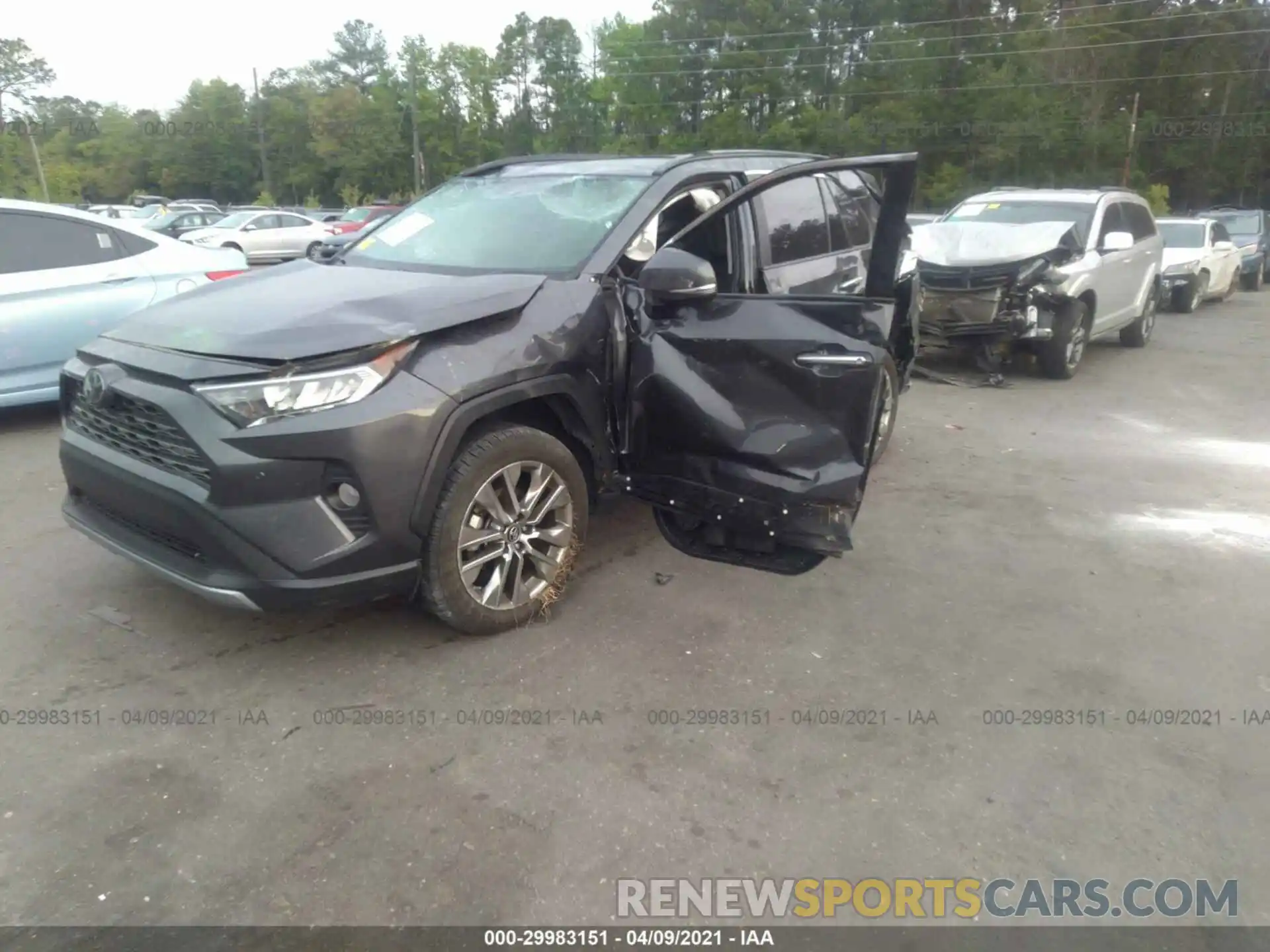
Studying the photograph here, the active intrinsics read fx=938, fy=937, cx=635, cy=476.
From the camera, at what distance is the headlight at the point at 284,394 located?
122 inches

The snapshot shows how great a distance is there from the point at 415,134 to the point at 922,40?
1056 inches

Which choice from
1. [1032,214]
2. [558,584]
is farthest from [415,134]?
[558,584]

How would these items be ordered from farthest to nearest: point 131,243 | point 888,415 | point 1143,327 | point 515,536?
1. point 1143,327
2. point 131,243
3. point 888,415
4. point 515,536

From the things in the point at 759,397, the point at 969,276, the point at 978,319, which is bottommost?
the point at 978,319

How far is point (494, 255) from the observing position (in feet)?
13.9

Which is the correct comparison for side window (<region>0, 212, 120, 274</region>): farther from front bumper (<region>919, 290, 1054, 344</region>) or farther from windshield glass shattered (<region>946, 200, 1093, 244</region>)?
windshield glass shattered (<region>946, 200, 1093, 244</region>)

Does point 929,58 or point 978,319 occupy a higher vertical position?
point 929,58

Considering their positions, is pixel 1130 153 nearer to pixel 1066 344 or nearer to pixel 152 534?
pixel 1066 344

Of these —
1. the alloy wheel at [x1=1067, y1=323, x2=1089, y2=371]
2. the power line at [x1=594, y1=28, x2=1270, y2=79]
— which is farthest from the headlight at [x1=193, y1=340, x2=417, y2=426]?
the power line at [x1=594, y1=28, x2=1270, y2=79]

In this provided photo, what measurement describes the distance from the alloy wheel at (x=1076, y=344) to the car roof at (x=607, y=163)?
5.07 m

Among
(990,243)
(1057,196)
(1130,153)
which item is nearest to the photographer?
(990,243)

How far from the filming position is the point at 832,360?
11.8ft

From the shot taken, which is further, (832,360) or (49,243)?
(49,243)

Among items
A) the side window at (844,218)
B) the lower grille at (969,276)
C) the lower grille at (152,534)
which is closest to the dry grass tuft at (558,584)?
the lower grille at (152,534)
